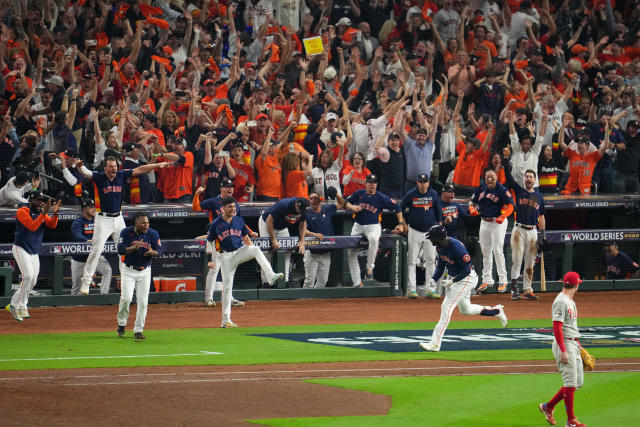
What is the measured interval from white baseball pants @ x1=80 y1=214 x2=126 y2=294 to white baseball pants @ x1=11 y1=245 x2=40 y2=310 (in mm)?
1192

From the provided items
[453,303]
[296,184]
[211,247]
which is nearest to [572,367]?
[453,303]

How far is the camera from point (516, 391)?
11.4m

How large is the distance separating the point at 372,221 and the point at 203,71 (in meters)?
5.27

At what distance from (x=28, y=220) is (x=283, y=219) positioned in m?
5.16

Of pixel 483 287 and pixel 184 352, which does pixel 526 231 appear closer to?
pixel 483 287

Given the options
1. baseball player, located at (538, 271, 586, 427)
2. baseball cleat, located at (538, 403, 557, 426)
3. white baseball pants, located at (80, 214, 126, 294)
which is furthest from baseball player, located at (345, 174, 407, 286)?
baseball cleat, located at (538, 403, 557, 426)

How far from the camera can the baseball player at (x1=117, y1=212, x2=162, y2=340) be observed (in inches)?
595

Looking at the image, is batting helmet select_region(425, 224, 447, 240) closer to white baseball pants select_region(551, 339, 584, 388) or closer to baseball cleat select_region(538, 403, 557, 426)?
white baseball pants select_region(551, 339, 584, 388)

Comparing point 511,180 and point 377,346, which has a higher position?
point 511,180

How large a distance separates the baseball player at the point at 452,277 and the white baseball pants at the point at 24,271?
670cm

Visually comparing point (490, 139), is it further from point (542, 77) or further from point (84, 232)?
point (84, 232)

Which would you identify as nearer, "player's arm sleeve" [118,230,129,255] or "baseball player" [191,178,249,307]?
"player's arm sleeve" [118,230,129,255]

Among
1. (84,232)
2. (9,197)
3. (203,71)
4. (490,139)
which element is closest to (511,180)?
(490,139)

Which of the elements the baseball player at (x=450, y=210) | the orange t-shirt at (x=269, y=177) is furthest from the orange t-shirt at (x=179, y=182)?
the baseball player at (x=450, y=210)
